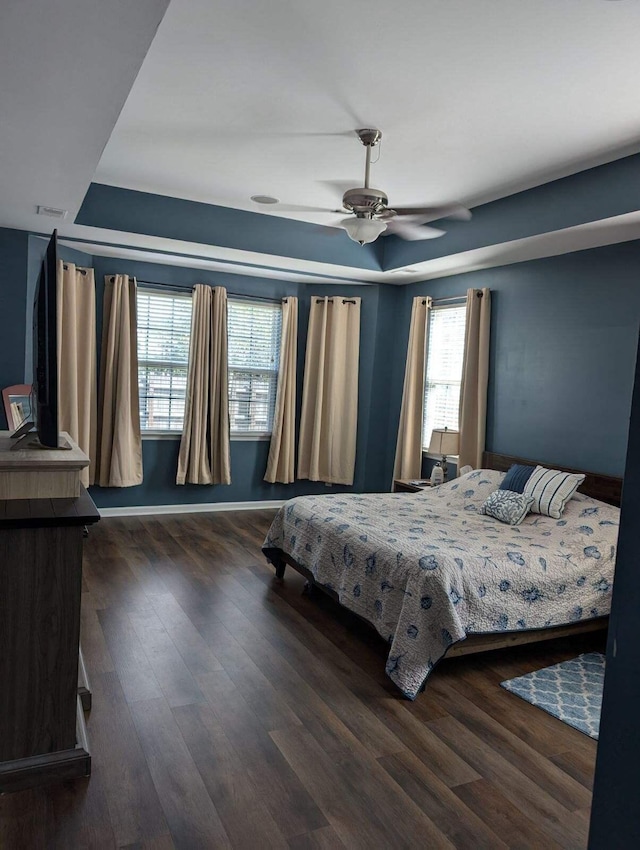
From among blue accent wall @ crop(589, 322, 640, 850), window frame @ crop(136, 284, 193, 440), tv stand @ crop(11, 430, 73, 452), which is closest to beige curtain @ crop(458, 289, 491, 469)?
window frame @ crop(136, 284, 193, 440)

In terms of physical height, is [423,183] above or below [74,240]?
above

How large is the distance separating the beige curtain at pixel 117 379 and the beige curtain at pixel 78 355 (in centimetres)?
10

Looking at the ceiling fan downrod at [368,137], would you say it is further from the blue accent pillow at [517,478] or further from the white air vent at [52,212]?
the blue accent pillow at [517,478]

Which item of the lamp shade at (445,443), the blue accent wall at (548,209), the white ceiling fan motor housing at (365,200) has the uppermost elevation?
the blue accent wall at (548,209)

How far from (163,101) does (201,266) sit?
267cm

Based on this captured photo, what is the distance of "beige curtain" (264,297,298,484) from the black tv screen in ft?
12.9

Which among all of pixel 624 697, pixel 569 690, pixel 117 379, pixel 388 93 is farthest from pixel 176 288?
pixel 624 697

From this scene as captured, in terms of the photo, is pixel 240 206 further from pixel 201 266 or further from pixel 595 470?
pixel 595 470

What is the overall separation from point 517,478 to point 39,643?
3.26 m

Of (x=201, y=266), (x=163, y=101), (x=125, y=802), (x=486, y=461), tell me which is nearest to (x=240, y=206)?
(x=201, y=266)

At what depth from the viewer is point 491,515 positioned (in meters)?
4.17

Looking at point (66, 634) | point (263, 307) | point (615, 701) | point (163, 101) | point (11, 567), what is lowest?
point (66, 634)

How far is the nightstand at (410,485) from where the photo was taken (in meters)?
5.38

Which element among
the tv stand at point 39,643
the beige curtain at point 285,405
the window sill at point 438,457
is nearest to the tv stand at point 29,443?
the tv stand at point 39,643
